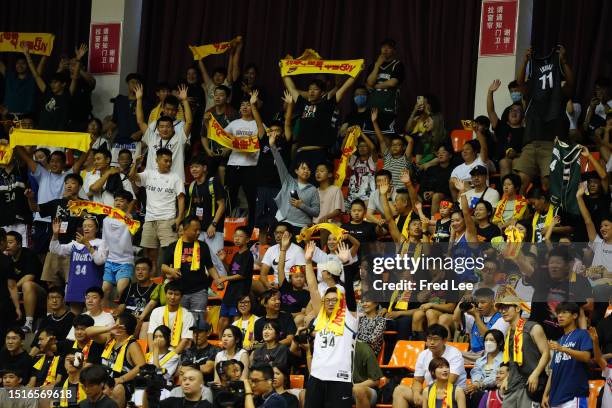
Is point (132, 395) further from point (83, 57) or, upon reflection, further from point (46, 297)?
point (83, 57)

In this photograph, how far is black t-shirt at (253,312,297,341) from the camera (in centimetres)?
1312

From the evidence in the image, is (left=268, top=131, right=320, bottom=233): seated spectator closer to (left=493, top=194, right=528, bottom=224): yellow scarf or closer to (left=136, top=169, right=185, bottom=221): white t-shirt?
(left=136, top=169, right=185, bottom=221): white t-shirt

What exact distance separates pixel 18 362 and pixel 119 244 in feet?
7.63

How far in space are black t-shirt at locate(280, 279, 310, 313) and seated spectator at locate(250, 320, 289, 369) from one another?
985 millimetres

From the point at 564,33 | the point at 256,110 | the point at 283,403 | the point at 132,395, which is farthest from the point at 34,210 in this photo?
the point at 564,33

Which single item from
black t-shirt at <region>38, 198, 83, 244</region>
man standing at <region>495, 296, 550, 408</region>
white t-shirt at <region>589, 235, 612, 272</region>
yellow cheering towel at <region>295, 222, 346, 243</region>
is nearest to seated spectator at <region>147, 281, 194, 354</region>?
yellow cheering towel at <region>295, 222, 346, 243</region>

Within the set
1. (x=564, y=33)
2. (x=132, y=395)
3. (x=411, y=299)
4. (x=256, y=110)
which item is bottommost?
(x=132, y=395)

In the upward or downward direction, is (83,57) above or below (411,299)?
above

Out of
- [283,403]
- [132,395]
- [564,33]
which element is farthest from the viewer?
[564,33]

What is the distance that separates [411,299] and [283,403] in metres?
2.27

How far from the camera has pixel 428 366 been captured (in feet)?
38.5

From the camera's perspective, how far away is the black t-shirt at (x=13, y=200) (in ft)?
53.6

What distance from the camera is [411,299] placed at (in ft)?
44.2

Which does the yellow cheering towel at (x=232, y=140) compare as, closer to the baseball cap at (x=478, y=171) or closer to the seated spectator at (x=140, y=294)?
the seated spectator at (x=140, y=294)
